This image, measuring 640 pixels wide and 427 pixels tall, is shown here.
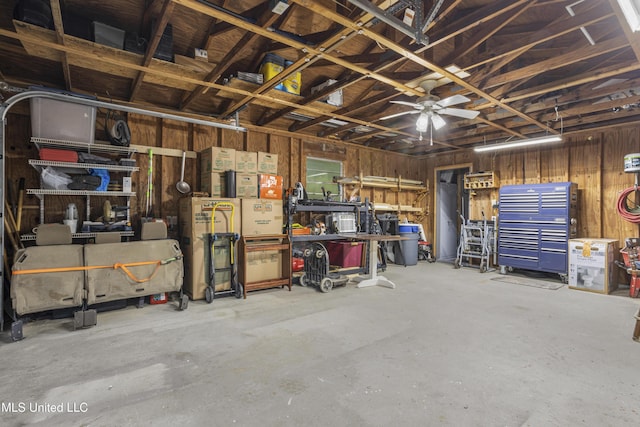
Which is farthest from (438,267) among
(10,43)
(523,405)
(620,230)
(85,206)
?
(10,43)

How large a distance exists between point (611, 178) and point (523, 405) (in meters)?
5.69

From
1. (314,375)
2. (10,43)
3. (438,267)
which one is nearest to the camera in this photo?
(314,375)

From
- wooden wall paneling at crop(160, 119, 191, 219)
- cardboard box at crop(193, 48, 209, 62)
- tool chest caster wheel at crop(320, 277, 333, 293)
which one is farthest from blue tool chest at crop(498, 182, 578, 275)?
wooden wall paneling at crop(160, 119, 191, 219)

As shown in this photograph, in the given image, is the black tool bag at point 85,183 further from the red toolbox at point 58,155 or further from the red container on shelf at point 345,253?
the red container on shelf at point 345,253

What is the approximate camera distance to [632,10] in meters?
1.88

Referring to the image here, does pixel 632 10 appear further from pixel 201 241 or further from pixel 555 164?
pixel 555 164

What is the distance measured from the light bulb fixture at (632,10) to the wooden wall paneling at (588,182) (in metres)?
4.80

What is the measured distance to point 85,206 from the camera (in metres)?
4.03

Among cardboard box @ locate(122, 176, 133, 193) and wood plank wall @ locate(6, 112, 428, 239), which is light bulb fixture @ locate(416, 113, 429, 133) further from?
cardboard box @ locate(122, 176, 133, 193)

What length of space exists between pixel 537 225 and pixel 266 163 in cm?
515

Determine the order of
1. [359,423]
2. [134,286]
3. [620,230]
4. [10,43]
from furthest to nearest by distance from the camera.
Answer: [620,230] < [134,286] < [10,43] < [359,423]

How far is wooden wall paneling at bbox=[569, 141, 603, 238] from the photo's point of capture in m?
5.59

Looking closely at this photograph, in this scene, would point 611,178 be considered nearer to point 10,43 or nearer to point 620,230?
point 620,230

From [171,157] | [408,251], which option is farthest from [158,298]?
[408,251]
